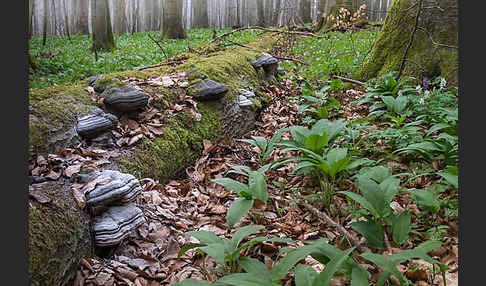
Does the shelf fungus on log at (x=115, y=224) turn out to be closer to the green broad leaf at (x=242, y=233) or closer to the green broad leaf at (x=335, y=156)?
the green broad leaf at (x=242, y=233)

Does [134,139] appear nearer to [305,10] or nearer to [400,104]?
[400,104]

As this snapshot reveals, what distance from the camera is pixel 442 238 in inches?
68.0

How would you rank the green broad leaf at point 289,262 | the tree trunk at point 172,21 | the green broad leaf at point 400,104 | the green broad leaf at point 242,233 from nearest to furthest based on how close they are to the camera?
1. the green broad leaf at point 289,262
2. the green broad leaf at point 242,233
3. the green broad leaf at point 400,104
4. the tree trunk at point 172,21

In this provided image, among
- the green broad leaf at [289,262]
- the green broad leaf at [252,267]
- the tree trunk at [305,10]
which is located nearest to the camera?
the green broad leaf at [289,262]

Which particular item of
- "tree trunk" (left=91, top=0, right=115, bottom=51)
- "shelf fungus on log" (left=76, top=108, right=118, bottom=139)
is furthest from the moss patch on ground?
"tree trunk" (left=91, top=0, right=115, bottom=51)

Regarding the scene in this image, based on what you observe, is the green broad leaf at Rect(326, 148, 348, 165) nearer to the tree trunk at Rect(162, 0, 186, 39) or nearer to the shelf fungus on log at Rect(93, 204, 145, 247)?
the shelf fungus on log at Rect(93, 204, 145, 247)

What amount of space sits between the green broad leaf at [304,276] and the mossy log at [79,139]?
123 centimetres

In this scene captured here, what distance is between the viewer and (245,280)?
1.29 meters

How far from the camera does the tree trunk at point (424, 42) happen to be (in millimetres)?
3859

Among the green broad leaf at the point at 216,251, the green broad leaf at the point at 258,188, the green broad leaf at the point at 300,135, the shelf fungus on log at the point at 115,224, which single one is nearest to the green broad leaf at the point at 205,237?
the green broad leaf at the point at 216,251

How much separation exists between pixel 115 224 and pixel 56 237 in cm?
33

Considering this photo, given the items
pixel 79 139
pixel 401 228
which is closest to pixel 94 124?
pixel 79 139

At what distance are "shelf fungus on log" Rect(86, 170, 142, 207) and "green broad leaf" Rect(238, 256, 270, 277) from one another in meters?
0.87

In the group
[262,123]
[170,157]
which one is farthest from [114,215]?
[262,123]
